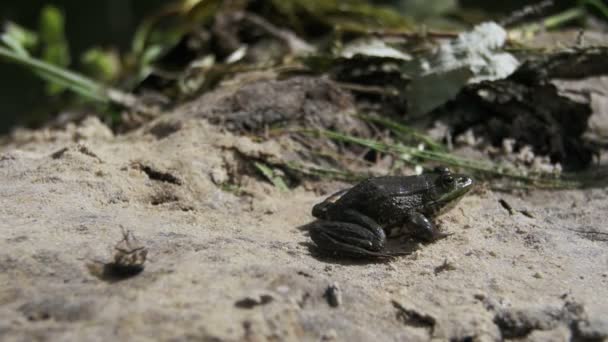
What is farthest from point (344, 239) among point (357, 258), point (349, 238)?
point (357, 258)

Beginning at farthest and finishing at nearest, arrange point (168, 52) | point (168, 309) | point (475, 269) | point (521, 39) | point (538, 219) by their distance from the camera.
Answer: point (168, 52) < point (521, 39) < point (538, 219) < point (475, 269) < point (168, 309)

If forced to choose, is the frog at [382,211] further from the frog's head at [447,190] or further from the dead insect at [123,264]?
the dead insect at [123,264]

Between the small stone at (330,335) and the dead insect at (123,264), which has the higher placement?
the dead insect at (123,264)

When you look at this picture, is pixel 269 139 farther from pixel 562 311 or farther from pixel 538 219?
pixel 562 311

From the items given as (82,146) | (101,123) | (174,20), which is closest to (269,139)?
(82,146)

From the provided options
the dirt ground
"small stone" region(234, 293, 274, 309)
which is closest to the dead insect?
the dirt ground

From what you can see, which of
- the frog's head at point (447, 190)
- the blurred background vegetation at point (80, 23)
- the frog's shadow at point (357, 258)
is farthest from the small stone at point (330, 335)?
the blurred background vegetation at point (80, 23)

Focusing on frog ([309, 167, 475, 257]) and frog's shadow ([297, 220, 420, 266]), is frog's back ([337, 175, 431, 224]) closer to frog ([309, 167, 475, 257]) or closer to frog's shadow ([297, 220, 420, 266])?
frog ([309, 167, 475, 257])

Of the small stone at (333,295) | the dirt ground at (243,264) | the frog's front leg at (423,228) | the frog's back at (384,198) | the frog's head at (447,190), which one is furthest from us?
the frog's head at (447,190)

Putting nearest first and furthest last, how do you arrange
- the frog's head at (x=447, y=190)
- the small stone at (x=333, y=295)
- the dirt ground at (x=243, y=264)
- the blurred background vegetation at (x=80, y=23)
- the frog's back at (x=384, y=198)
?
the dirt ground at (x=243, y=264)
the small stone at (x=333, y=295)
the frog's back at (x=384, y=198)
the frog's head at (x=447, y=190)
the blurred background vegetation at (x=80, y=23)
